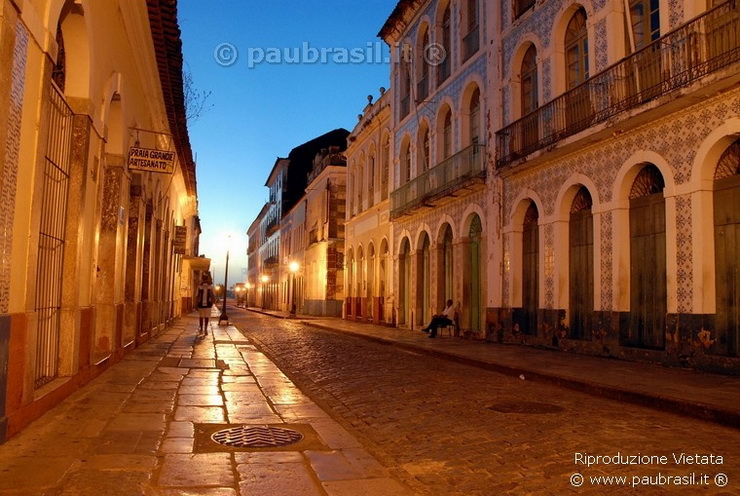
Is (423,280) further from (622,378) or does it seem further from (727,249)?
(622,378)

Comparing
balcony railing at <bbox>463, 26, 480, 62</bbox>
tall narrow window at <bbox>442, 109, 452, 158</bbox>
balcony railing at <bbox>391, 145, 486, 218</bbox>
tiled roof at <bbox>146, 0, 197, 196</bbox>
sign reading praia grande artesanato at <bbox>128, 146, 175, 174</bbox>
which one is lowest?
sign reading praia grande artesanato at <bbox>128, 146, 175, 174</bbox>

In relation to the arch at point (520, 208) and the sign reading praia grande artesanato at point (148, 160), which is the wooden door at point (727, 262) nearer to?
the arch at point (520, 208)

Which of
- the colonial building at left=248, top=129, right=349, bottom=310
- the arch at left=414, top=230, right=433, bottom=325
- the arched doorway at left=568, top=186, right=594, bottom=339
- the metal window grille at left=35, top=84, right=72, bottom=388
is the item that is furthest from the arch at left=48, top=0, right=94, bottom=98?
the colonial building at left=248, top=129, right=349, bottom=310

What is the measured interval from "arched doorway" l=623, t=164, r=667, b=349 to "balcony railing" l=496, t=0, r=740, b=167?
148 cm

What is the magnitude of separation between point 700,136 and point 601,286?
3.55 m

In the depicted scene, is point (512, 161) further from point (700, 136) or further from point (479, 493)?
point (479, 493)

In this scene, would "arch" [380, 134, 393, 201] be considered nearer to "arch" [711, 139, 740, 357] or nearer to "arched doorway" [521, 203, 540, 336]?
"arched doorway" [521, 203, 540, 336]

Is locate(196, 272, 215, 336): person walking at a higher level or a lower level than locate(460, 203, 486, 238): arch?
lower

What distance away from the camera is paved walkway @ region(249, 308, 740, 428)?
710cm

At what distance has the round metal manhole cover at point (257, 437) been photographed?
5.23 metres

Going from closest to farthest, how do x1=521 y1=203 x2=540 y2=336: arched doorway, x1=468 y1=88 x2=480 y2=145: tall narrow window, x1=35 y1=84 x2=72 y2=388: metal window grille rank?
x1=35 y1=84 x2=72 y2=388: metal window grille
x1=521 y1=203 x2=540 y2=336: arched doorway
x1=468 y1=88 x2=480 y2=145: tall narrow window

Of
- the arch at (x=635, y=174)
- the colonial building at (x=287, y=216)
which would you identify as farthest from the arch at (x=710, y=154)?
the colonial building at (x=287, y=216)

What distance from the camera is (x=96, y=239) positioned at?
8.24 m

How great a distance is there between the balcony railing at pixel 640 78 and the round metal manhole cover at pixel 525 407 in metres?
5.86
